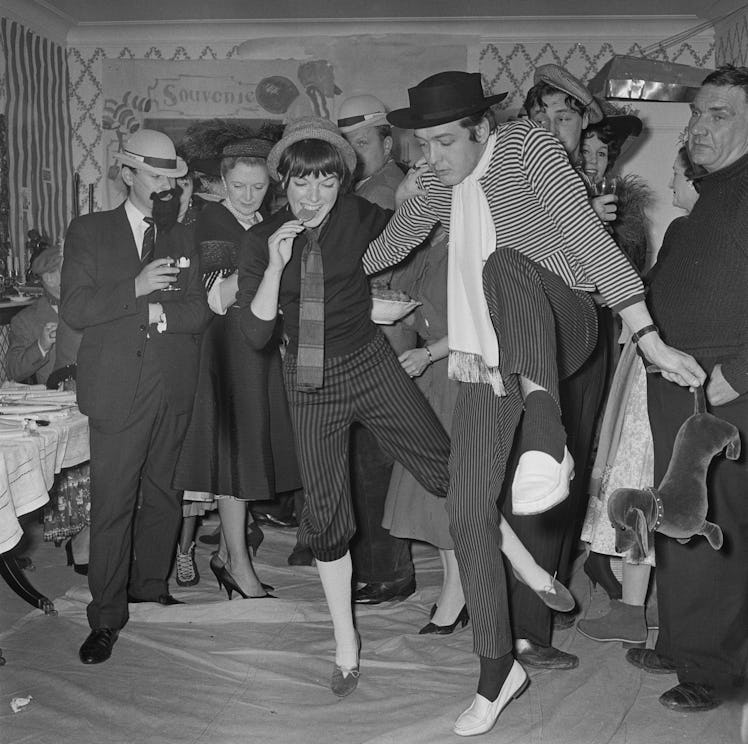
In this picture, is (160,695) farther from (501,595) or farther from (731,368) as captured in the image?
(731,368)

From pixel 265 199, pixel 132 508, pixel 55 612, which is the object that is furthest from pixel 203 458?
pixel 265 199

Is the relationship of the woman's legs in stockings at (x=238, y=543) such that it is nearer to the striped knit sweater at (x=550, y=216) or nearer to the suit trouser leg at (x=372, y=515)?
the suit trouser leg at (x=372, y=515)

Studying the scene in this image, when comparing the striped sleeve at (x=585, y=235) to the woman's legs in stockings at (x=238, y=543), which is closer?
the striped sleeve at (x=585, y=235)

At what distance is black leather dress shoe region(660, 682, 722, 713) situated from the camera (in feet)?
7.57

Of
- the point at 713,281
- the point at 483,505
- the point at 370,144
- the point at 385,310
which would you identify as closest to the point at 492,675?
the point at 483,505

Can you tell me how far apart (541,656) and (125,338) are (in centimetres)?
154

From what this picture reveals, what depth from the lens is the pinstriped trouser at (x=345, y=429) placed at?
92.7 inches

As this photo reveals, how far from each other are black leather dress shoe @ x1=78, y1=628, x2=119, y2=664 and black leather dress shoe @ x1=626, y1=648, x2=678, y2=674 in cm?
153

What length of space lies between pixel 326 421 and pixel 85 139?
384 cm

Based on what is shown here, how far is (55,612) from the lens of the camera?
3016mm

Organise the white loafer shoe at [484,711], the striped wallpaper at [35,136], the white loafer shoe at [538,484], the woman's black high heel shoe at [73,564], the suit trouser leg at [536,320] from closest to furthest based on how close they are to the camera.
Answer: the white loafer shoe at [538,484] < the suit trouser leg at [536,320] < the white loafer shoe at [484,711] < the woman's black high heel shoe at [73,564] < the striped wallpaper at [35,136]

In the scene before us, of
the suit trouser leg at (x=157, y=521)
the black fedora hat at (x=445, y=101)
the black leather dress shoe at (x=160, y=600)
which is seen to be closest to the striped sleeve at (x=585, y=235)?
the black fedora hat at (x=445, y=101)

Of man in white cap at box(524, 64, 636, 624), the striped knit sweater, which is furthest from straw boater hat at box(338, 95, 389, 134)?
the striped knit sweater

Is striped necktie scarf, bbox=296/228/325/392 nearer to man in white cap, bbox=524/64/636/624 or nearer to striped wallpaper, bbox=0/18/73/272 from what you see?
man in white cap, bbox=524/64/636/624
